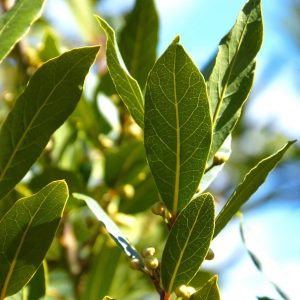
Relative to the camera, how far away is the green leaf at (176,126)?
3.24 ft

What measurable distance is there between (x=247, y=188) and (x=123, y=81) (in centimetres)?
25

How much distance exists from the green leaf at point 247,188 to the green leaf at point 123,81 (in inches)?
7.0

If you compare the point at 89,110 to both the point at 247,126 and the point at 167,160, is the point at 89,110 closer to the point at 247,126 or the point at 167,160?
the point at 167,160

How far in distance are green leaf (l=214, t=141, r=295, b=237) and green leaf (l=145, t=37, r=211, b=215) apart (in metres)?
0.06

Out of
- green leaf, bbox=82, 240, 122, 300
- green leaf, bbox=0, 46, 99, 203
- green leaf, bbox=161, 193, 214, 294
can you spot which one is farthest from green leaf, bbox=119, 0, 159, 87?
green leaf, bbox=161, 193, 214, 294

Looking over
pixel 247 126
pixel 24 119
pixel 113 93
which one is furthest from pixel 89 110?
pixel 247 126

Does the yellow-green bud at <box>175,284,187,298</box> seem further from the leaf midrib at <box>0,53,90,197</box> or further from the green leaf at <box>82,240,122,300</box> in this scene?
the green leaf at <box>82,240,122,300</box>

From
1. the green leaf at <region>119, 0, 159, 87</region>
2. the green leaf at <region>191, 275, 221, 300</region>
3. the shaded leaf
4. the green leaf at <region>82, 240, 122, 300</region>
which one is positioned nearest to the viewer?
the green leaf at <region>191, 275, 221, 300</region>

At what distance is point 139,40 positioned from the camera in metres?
1.58

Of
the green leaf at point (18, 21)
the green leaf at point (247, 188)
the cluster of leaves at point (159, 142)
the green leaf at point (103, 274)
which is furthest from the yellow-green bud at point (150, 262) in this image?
the green leaf at point (103, 274)

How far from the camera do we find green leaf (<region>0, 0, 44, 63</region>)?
112 cm

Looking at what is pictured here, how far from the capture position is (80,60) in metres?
1.05

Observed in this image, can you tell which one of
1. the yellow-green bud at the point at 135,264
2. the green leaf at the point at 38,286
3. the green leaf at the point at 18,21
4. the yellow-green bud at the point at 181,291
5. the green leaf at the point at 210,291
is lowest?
the yellow-green bud at the point at 181,291

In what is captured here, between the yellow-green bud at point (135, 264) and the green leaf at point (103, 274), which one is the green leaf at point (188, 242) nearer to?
the yellow-green bud at point (135, 264)
